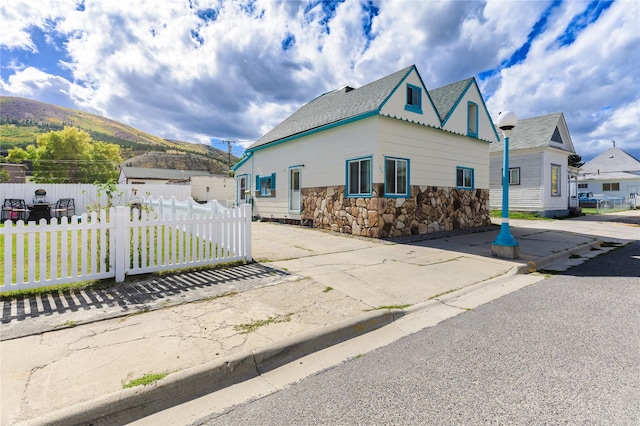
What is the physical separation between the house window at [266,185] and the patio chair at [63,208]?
426 inches

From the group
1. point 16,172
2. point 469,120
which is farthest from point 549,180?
point 16,172

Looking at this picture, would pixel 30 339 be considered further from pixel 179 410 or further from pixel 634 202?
pixel 634 202

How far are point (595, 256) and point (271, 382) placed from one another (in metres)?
9.47

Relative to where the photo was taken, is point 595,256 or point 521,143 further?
point 521,143

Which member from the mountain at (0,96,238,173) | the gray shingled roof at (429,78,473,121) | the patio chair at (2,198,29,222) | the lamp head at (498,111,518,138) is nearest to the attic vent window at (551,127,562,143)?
the gray shingled roof at (429,78,473,121)

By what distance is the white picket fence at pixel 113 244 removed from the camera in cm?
433

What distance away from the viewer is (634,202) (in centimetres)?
3177

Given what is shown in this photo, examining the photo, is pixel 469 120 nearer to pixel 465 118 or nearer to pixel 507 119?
pixel 465 118

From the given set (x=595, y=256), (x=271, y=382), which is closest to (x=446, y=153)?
(x=595, y=256)

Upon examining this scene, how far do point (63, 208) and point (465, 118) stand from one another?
21922 millimetres

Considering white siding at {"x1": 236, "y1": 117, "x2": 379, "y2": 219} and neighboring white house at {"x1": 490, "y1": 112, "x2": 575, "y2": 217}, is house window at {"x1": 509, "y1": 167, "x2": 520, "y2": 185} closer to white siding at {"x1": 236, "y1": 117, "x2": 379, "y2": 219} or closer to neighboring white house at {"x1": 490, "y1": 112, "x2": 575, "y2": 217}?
neighboring white house at {"x1": 490, "y1": 112, "x2": 575, "y2": 217}

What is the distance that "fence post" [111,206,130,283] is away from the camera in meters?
5.07

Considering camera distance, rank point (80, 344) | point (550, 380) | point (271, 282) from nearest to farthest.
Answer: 1. point (550, 380)
2. point (80, 344)
3. point (271, 282)

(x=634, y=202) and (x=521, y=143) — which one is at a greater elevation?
(x=521, y=143)
